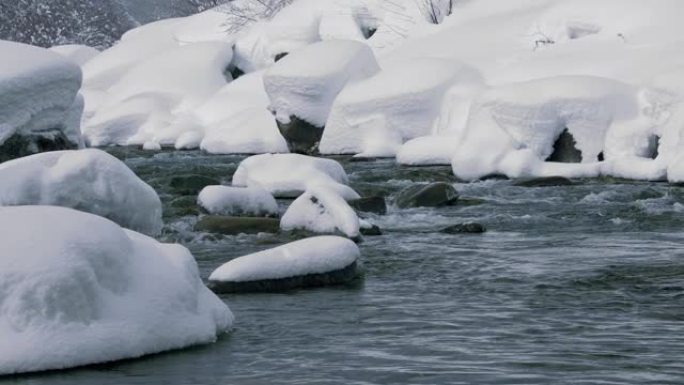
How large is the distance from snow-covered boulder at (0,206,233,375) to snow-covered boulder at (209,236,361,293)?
1.46 meters

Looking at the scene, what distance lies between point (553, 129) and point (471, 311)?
1026cm

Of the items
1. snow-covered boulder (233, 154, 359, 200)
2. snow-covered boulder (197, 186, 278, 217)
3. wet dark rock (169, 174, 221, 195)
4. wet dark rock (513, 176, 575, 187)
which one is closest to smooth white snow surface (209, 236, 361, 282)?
snow-covered boulder (197, 186, 278, 217)

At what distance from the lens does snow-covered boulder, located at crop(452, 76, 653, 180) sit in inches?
694

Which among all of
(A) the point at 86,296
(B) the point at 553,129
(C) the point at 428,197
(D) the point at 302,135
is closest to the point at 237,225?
(C) the point at 428,197

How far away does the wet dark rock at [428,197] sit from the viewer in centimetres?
1449

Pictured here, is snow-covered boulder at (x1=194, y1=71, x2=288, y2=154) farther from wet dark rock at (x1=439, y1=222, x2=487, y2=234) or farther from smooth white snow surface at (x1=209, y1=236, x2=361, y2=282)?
smooth white snow surface at (x1=209, y1=236, x2=361, y2=282)

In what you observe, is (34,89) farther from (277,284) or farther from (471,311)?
(471,311)

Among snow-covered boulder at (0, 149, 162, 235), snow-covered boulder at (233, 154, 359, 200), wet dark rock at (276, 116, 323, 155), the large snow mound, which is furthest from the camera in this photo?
wet dark rock at (276, 116, 323, 155)

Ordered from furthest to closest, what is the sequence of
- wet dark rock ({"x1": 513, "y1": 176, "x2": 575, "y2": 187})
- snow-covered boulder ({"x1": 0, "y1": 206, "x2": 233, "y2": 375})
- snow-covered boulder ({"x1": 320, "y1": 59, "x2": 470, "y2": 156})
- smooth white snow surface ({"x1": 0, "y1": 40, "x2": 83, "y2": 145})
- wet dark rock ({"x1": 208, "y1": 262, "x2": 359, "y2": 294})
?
snow-covered boulder ({"x1": 320, "y1": 59, "x2": 470, "y2": 156}) → wet dark rock ({"x1": 513, "y1": 176, "x2": 575, "y2": 187}) → smooth white snow surface ({"x1": 0, "y1": 40, "x2": 83, "y2": 145}) → wet dark rock ({"x1": 208, "y1": 262, "x2": 359, "y2": 294}) → snow-covered boulder ({"x1": 0, "y1": 206, "x2": 233, "y2": 375})

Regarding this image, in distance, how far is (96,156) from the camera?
11.1 meters

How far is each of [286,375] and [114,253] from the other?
1164 mm

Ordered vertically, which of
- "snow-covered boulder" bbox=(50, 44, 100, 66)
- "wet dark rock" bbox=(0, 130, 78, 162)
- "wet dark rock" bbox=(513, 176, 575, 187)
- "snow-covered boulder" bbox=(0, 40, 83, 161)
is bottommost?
"wet dark rock" bbox=(513, 176, 575, 187)

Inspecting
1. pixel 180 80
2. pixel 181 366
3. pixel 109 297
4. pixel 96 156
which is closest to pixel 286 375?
pixel 181 366

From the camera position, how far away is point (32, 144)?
1473 cm
